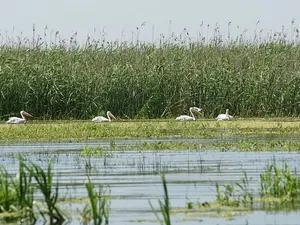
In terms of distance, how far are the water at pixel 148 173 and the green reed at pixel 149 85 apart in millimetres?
7916

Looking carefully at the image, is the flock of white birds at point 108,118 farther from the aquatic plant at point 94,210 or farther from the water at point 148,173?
the aquatic plant at point 94,210

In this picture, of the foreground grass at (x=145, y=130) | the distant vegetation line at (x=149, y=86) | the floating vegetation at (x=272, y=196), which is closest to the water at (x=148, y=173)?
the floating vegetation at (x=272, y=196)

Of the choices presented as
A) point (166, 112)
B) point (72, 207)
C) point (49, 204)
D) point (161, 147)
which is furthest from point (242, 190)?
point (166, 112)

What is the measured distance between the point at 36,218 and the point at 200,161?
6322 millimetres

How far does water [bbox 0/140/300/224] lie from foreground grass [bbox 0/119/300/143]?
1793 millimetres

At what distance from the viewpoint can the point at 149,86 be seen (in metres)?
30.0

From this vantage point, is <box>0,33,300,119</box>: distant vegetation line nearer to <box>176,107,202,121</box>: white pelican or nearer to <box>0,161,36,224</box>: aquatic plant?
<box>176,107,202,121</box>: white pelican

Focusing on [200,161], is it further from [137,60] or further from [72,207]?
[137,60]

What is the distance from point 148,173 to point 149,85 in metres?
14.9

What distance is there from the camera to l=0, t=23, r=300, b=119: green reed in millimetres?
29359

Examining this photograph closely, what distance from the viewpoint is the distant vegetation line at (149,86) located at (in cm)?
2936

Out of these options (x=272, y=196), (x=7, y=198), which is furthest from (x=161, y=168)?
(x=7, y=198)

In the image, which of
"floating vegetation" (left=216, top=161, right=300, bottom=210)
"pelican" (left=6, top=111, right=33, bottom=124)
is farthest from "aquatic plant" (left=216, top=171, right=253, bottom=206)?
"pelican" (left=6, top=111, right=33, bottom=124)

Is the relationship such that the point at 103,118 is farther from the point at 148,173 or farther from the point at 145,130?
the point at 148,173
